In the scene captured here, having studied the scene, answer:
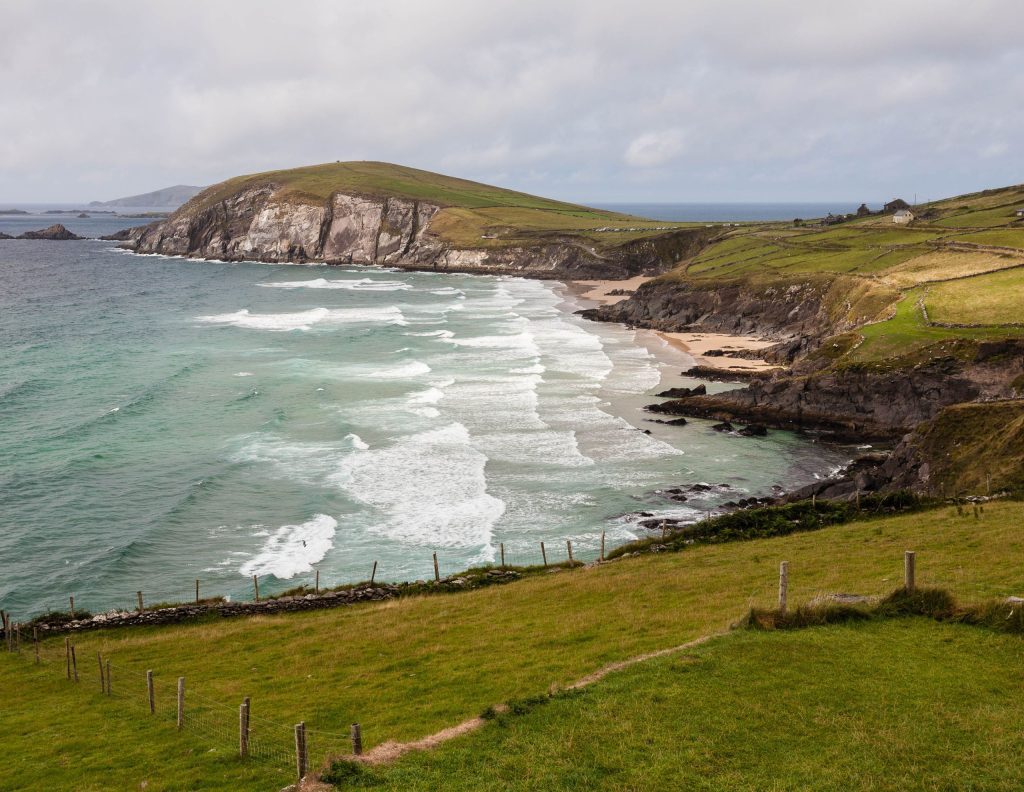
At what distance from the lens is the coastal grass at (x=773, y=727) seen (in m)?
15.7

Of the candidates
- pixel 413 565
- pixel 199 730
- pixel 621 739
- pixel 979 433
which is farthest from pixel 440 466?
pixel 621 739

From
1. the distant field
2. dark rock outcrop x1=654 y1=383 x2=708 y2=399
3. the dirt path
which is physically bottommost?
the dirt path

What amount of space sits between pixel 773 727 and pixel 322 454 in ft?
156

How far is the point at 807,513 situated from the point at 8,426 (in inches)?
2372

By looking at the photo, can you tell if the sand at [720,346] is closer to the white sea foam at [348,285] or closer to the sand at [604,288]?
the sand at [604,288]

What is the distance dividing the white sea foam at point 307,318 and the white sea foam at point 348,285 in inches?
1240

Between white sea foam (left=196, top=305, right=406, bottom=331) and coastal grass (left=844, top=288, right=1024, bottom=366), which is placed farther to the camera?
white sea foam (left=196, top=305, right=406, bottom=331)

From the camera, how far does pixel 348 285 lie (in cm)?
17362

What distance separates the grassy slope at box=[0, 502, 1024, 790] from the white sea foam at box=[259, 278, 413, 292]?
451 feet

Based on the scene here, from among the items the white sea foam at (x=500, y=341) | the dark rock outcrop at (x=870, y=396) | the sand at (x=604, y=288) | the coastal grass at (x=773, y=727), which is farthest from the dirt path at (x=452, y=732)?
the sand at (x=604, y=288)

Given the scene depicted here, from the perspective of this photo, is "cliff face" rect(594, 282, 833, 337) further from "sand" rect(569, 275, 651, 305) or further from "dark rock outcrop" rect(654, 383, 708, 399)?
"dark rock outcrop" rect(654, 383, 708, 399)

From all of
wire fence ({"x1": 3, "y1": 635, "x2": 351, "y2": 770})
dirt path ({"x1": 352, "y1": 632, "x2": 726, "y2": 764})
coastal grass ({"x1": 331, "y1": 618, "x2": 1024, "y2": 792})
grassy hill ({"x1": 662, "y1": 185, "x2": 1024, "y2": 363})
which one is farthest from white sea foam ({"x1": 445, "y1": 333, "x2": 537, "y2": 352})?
coastal grass ({"x1": 331, "y1": 618, "x2": 1024, "y2": 792})

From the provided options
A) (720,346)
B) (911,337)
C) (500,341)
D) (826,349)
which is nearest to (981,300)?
(911,337)

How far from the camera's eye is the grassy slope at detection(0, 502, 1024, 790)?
1998cm
